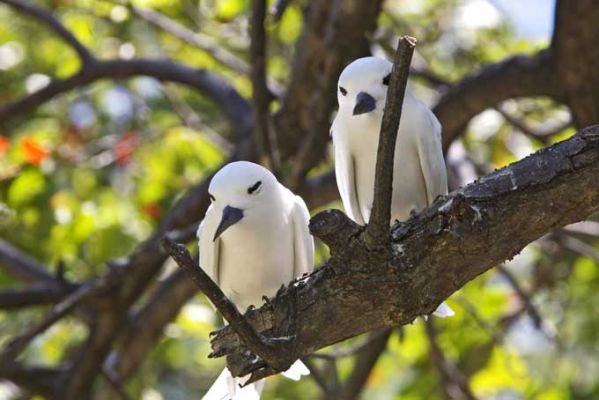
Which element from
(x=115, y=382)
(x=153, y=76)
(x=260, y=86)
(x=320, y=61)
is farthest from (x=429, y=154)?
(x=153, y=76)

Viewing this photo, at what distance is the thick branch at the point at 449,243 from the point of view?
12.3ft

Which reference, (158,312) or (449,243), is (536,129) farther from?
(449,243)

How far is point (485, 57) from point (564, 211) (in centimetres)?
607

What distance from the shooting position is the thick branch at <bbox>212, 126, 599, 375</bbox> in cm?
374

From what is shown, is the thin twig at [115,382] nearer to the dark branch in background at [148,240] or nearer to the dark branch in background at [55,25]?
the dark branch in background at [148,240]

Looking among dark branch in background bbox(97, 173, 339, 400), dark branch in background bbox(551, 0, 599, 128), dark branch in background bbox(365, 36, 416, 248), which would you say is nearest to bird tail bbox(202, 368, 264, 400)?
dark branch in background bbox(365, 36, 416, 248)

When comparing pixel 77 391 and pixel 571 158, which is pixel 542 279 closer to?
pixel 77 391

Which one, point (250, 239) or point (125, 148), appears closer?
point (250, 239)

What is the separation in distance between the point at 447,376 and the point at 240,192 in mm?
3131

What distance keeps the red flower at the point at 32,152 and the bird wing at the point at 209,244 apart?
10.3 feet

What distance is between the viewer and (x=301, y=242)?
5.05 metres

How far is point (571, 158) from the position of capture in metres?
3.74

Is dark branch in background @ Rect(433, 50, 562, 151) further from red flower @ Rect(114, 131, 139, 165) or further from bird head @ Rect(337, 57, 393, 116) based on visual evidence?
red flower @ Rect(114, 131, 139, 165)

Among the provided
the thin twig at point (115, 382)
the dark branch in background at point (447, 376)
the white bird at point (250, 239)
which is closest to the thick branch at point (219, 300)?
the white bird at point (250, 239)
